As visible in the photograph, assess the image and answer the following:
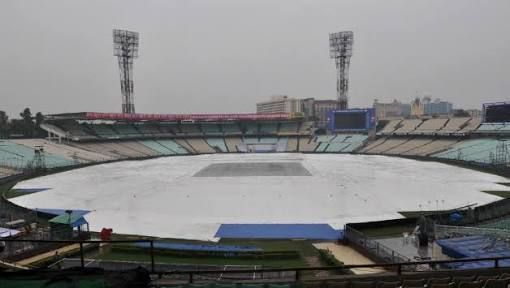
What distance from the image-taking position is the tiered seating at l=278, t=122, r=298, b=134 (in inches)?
3561

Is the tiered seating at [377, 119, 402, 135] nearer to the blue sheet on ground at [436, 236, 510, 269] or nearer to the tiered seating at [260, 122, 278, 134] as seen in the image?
the tiered seating at [260, 122, 278, 134]

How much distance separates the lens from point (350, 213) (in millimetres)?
23516

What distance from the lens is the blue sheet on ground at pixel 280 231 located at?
19156mm

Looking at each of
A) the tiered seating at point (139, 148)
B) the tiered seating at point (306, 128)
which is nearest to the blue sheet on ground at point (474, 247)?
the tiered seating at point (139, 148)

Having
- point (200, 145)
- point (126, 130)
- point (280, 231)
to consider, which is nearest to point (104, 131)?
point (126, 130)

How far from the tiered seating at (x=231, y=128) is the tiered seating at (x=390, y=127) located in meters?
35.0

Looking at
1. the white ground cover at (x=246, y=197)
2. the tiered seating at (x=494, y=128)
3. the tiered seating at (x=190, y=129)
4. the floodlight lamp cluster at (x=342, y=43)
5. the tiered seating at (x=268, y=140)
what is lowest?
the white ground cover at (x=246, y=197)

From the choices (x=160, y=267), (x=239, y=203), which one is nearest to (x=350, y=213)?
(x=239, y=203)

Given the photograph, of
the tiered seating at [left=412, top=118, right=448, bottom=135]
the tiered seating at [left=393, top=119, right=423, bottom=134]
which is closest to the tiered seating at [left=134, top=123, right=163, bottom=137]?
the tiered seating at [left=393, top=119, right=423, bottom=134]

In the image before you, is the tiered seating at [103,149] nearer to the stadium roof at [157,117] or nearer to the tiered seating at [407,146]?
the stadium roof at [157,117]

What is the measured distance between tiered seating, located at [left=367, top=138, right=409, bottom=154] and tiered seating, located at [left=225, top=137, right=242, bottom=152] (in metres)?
29.6

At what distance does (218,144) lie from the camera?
82875 millimetres

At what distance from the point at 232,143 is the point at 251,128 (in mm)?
10682

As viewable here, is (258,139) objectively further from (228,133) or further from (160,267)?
(160,267)
